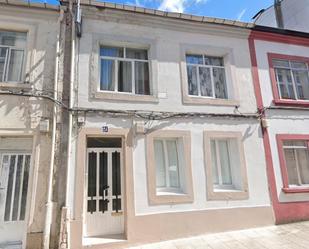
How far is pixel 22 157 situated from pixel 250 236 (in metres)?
6.05

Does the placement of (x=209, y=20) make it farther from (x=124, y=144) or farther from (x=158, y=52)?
(x=124, y=144)

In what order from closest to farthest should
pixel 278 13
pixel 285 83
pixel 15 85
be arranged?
pixel 15 85, pixel 285 83, pixel 278 13

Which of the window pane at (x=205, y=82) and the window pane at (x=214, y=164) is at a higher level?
the window pane at (x=205, y=82)

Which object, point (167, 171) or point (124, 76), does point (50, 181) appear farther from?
point (124, 76)

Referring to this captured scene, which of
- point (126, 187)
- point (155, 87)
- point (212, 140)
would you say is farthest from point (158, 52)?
point (126, 187)

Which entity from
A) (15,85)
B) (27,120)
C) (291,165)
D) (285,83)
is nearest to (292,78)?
(285,83)

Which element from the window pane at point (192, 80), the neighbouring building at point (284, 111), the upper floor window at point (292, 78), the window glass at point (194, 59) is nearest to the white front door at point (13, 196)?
the window pane at point (192, 80)

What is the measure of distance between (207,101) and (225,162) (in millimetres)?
1934

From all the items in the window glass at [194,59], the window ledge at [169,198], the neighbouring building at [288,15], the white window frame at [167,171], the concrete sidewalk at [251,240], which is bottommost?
the concrete sidewalk at [251,240]

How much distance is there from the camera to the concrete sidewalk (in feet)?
17.7

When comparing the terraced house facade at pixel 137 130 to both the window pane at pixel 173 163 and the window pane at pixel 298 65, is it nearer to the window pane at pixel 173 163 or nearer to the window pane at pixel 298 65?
the window pane at pixel 173 163

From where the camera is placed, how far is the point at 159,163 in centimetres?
669

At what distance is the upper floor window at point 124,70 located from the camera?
693cm

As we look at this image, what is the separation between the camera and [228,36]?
8023 mm
